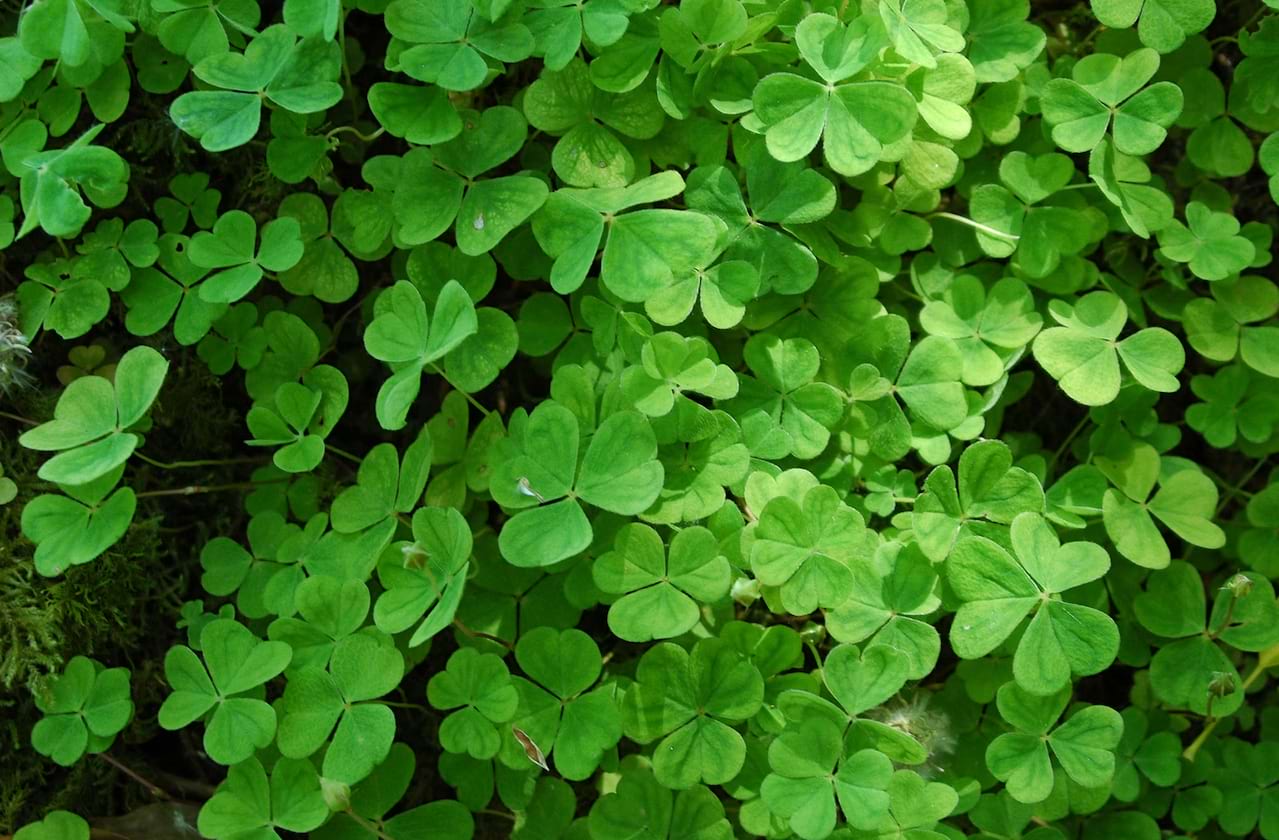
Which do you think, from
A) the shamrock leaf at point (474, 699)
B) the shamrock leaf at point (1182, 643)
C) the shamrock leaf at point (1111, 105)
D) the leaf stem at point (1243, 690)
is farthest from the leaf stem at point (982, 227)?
the shamrock leaf at point (474, 699)

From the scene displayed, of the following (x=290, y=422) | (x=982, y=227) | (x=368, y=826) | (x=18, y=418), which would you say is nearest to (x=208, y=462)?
(x=290, y=422)

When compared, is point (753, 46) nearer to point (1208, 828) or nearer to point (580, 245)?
point (580, 245)

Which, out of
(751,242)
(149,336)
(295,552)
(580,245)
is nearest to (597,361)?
(580,245)

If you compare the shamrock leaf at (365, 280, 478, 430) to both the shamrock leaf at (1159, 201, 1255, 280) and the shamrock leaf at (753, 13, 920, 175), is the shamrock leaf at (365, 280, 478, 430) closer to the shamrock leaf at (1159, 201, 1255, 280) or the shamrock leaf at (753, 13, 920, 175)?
the shamrock leaf at (753, 13, 920, 175)

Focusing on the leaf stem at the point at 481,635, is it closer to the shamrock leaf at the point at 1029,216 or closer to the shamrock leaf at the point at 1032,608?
the shamrock leaf at the point at 1032,608

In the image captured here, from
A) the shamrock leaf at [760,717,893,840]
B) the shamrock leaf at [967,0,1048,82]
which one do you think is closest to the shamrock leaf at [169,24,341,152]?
the shamrock leaf at [967,0,1048,82]

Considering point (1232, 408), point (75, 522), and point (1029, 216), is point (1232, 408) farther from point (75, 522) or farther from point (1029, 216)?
point (75, 522)
